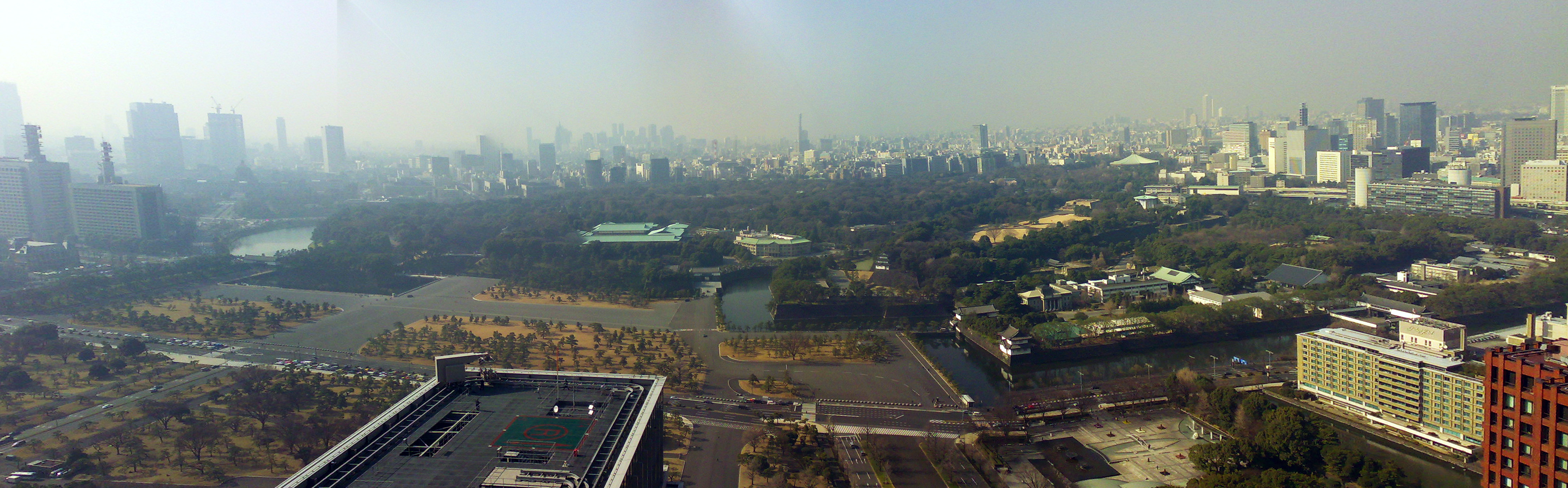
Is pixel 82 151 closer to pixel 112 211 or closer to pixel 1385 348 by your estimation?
pixel 112 211

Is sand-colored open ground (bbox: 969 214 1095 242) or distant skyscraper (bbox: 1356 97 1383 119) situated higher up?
distant skyscraper (bbox: 1356 97 1383 119)

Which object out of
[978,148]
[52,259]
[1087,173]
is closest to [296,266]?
[52,259]

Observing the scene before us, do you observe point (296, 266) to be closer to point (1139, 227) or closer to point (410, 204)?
point (410, 204)

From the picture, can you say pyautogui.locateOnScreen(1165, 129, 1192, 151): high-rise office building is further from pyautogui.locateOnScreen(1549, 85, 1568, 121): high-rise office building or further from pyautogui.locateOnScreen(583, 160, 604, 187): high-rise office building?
pyautogui.locateOnScreen(583, 160, 604, 187): high-rise office building

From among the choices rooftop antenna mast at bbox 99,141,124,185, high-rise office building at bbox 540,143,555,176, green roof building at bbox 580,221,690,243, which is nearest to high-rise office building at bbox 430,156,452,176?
high-rise office building at bbox 540,143,555,176

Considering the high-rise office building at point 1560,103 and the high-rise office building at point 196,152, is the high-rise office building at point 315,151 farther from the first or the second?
the high-rise office building at point 1560,103
